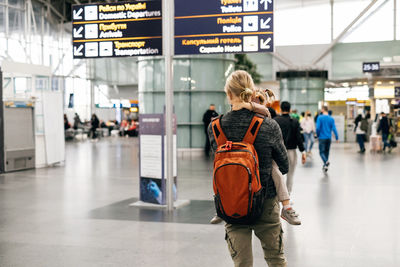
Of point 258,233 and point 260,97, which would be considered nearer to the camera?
point 258,233

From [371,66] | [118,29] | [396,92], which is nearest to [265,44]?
[118,29]

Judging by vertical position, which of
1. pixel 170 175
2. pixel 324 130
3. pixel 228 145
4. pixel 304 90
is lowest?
pixel 170 175

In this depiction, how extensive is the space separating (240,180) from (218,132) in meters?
0.38

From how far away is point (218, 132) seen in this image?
3506 mm

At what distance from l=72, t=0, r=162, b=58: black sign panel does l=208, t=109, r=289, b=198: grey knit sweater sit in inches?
215

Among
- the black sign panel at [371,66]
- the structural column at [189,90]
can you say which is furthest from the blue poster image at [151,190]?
the black sign panel at [371,66]

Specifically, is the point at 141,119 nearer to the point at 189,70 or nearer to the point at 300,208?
the point at 300,208

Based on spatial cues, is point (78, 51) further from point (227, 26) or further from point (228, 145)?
point (228, 145)

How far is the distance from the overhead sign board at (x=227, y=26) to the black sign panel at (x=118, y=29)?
574mm

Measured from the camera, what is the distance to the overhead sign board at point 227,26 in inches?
325

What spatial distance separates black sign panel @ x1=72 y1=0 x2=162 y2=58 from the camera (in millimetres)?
8750

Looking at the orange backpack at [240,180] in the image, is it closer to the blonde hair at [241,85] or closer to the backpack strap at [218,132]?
the backpack strap at [218,132]

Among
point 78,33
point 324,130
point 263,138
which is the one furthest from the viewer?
point 324,130

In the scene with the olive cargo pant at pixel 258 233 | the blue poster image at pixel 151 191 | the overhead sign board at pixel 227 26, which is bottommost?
the blue poster image at pixel 151 191
